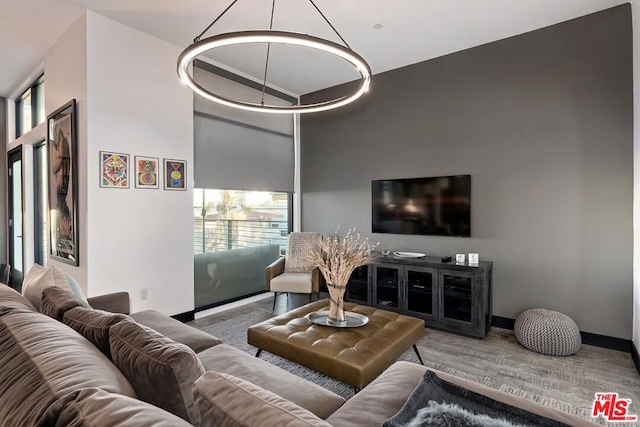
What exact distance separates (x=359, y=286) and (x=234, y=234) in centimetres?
184

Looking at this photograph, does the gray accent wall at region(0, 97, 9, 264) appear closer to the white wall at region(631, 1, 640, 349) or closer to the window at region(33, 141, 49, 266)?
the window at region(33, 141, 49, 266)

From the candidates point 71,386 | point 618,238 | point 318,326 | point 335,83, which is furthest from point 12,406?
point 335,83

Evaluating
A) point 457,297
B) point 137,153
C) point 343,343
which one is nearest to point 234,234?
point 137,153

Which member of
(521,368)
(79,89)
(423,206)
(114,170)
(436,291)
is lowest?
(521,368)

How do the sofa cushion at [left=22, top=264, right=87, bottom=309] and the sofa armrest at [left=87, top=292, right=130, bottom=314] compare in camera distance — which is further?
the sofa armrest at [left=87, top=292, right=130, bottom=314]

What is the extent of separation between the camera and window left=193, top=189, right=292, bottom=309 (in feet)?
13.6

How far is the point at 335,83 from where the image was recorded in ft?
16.0

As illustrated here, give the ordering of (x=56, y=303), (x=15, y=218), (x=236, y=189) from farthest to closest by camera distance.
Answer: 1. (x=15, y=218)
2. (x=236, y=189)
3. (x=56, y=303)

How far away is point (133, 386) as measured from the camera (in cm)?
106

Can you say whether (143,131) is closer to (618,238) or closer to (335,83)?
(335,83)

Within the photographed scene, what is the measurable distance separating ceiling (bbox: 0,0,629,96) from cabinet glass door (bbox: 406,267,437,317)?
99.7 inches

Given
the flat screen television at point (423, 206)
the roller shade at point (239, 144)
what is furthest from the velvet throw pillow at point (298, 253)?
the flat screen television at point (423, 206)

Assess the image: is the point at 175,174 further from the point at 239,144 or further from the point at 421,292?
the point at 421,292

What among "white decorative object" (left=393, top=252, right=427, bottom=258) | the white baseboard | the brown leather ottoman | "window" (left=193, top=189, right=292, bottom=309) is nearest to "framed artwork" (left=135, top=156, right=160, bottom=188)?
"window" (left=193, top=189, right=292, bottom=309)
